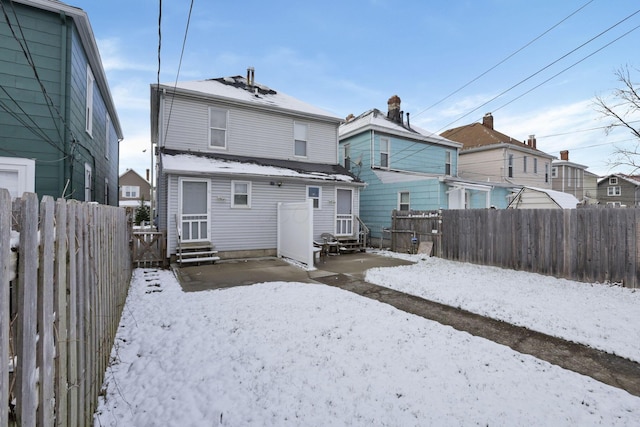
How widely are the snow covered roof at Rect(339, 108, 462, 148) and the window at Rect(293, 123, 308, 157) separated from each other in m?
4.14

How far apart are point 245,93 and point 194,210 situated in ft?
19.4

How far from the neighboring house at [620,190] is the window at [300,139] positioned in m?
37.6

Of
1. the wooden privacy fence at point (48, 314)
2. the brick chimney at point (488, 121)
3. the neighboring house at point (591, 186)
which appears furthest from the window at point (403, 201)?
the neighboring house at point (591, 186)

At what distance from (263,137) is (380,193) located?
258 inches

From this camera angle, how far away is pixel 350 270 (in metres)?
9.31

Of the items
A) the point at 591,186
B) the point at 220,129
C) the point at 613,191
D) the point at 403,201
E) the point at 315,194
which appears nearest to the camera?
the point at 220,129

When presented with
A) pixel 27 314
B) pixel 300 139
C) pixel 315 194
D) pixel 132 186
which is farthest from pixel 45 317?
pixel 132 186

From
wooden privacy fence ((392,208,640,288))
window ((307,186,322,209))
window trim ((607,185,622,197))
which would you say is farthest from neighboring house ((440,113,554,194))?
window trim ((607,185,622,197))

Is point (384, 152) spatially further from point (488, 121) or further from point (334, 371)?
point (334, 371)

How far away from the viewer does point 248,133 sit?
1298 cm

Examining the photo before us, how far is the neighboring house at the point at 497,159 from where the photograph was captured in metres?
22.2

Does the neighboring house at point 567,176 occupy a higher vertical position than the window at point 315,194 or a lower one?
higher

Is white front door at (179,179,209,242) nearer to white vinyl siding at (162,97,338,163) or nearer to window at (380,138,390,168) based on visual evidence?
white vinyl siding at (162,97,338,163)

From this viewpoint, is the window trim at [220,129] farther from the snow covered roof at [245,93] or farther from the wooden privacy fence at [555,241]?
the wooden privacy fence at [555,241]
